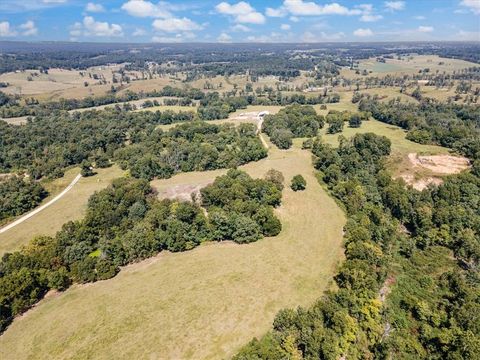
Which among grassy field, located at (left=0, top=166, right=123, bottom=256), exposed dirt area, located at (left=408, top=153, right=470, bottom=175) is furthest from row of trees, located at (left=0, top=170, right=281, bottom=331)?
exposed dirt area, located at (left=408, top=153, right=470, bottom=175)

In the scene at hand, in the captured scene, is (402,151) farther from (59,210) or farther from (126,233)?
(59,210)

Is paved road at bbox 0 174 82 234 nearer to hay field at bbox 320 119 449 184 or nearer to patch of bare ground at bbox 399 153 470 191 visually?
hay field at bbox 320 119 449 184

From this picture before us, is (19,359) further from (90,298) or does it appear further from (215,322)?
(215,322)

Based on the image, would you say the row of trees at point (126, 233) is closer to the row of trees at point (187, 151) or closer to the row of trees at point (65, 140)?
the row of trees at point (187, 151)

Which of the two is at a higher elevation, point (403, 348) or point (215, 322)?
point (215, 322)

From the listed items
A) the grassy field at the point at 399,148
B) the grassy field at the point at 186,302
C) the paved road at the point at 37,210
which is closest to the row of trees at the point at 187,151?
the paved road at the point at 37,210

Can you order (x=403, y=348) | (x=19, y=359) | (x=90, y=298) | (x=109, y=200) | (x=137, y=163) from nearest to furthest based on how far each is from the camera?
(x=19, y=359)
(x=403, y=348)
(x=90, y=298)
(x=109, y=200)
(x=137, y=163)

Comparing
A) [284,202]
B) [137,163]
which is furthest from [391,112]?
[137,163]
